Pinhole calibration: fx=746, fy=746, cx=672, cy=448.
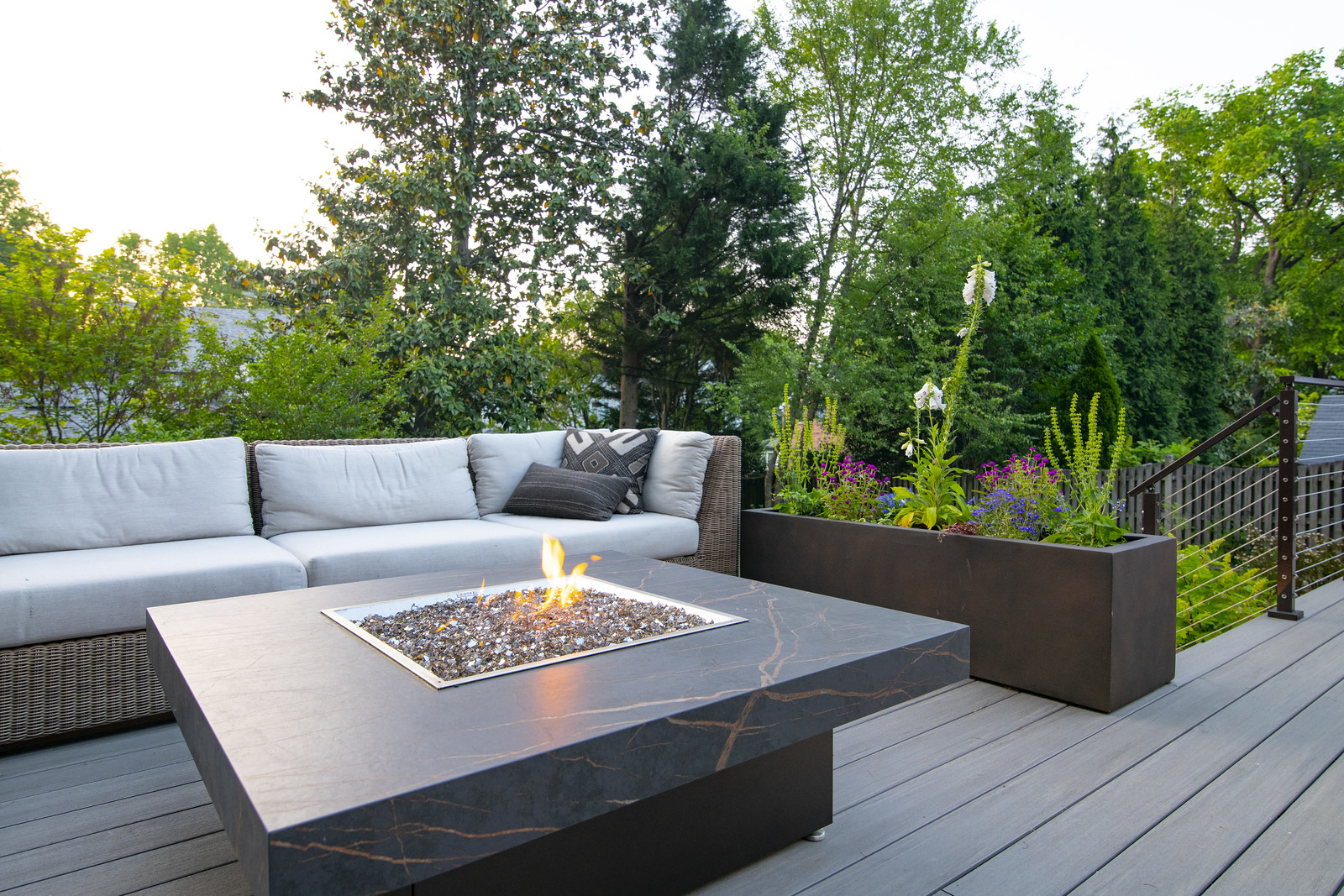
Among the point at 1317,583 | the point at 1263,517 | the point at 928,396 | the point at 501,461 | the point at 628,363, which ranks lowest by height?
the point at 1317,583

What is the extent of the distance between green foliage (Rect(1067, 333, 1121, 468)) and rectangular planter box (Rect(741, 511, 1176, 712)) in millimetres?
6139

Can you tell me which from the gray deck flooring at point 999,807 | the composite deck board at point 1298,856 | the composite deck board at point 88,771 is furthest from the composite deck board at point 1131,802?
the composite deck board at point 88,771

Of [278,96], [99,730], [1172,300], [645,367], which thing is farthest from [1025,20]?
[99,730]

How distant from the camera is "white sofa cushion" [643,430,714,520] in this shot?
141 inches

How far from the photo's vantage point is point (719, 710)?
1.16 m

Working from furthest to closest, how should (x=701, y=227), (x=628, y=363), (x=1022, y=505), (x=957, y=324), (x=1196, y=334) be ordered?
(x=1196, y=334)
(x=628, y=363)
(x=701, y=227)
(x=957, y=324)
(x=1022, y=505)

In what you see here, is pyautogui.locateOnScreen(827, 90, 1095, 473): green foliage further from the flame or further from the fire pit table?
the fire pit table

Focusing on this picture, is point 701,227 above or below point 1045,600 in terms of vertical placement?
above

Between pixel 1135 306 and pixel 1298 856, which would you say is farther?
pixel 1135 306

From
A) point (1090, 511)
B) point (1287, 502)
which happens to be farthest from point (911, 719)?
point (1287, 502)

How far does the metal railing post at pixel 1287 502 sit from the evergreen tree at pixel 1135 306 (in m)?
6.82

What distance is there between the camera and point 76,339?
3.70 metres

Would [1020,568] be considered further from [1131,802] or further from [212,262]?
[212,262]

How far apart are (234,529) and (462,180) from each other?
5.16 m
